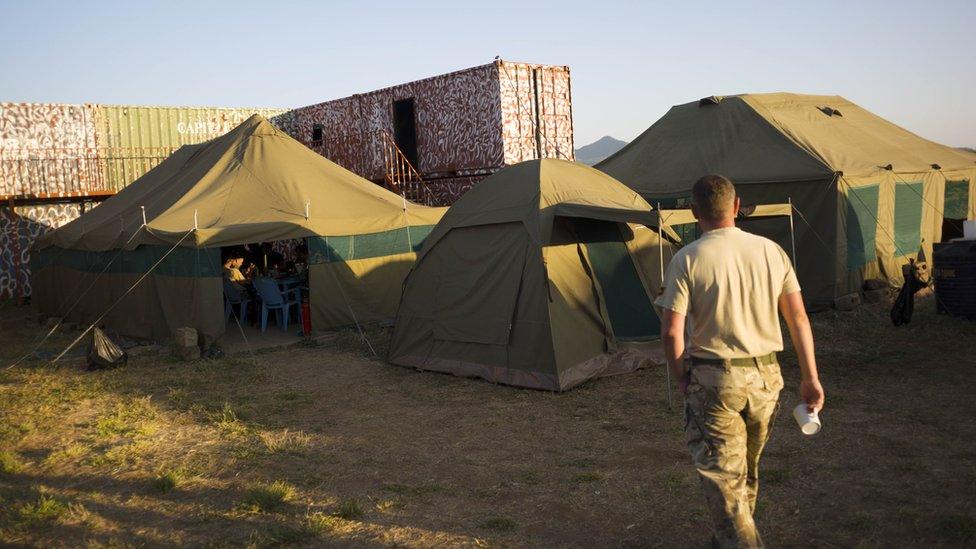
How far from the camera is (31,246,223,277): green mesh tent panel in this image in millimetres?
11133

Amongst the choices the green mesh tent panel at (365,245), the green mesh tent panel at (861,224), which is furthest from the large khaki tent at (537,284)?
the green mesh tent panel at (861,224)

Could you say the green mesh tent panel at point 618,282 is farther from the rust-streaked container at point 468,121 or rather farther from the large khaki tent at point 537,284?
the rust-streaked container at point 468,121

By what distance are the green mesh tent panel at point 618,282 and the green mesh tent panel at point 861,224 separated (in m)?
4.85

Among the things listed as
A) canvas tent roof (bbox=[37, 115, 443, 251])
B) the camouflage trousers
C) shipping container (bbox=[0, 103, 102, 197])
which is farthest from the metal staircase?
the camouflage trousers

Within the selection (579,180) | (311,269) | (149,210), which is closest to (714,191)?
(579,180)

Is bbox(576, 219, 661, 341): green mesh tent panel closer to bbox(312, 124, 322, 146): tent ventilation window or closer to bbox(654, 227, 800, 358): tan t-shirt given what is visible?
bbox(654, 227, 800, 358): tan t-shirt

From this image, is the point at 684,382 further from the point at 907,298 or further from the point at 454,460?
the point at 907,298

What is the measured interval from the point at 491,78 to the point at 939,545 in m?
14.5

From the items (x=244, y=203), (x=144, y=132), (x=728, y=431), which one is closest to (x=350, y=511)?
(x=728, y=431)

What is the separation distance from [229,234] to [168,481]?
580 cm

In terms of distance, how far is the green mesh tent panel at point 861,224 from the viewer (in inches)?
480

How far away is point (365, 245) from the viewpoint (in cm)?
1251

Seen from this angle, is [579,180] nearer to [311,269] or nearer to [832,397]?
[832,397]

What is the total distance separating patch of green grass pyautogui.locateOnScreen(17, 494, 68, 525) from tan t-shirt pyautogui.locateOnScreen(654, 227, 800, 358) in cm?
417
